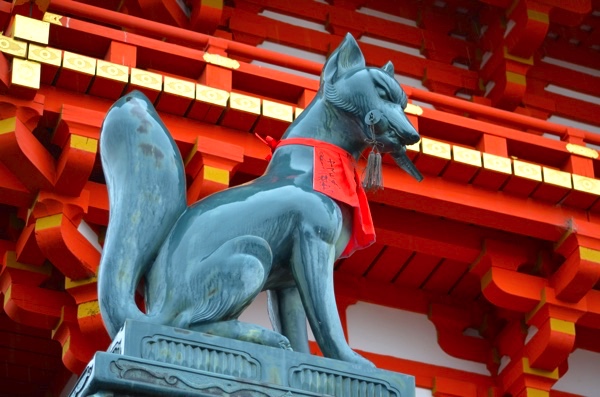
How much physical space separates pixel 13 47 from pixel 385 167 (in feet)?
6.16

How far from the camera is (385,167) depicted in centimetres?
768

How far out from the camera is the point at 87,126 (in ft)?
23.0

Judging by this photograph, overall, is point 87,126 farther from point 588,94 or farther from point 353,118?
point 588,94

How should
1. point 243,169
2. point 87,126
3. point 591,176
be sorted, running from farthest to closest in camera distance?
point 591,176 → point 243,169 → point 87,126

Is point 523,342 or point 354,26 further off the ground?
point 354,26

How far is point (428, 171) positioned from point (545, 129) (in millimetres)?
979

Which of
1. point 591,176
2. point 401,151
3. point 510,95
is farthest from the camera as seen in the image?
point 510,95

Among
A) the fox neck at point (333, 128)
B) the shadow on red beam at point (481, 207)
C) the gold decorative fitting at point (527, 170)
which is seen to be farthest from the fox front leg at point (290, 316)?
the gold decorative fitting at point (527, 170)

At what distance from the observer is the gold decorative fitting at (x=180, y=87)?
7219mm

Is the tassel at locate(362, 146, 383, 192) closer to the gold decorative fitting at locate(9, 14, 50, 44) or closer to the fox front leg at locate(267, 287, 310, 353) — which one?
the fox front leg at locate(267, 287, 310, 353)

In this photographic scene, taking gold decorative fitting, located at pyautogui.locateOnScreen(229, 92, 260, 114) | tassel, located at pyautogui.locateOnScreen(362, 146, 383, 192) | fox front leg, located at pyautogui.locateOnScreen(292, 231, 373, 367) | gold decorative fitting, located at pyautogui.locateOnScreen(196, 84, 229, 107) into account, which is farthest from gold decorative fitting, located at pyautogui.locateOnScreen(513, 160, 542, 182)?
fox front leg, located at pyautogui.locateOnScreen(292, 231, 373, 367)

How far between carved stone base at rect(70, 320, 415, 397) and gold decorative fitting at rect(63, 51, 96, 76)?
3.42 metres

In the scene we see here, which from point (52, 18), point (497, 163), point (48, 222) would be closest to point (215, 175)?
point (48, 222)

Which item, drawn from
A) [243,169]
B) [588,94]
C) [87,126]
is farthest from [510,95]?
[87,126]
